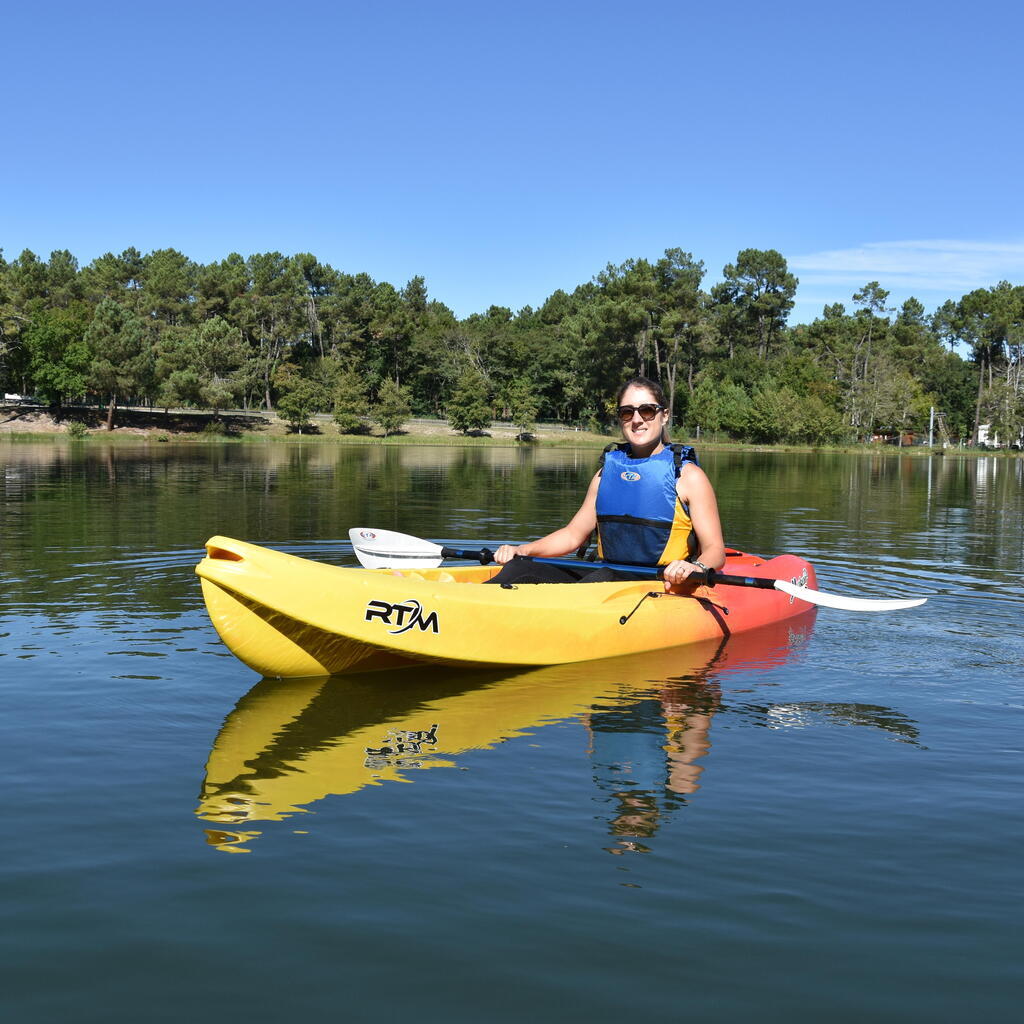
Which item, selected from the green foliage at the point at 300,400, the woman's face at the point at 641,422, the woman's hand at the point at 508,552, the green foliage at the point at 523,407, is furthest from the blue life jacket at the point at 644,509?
the green foliage at the point at 523,407

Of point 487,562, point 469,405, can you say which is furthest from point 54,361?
point 487,562

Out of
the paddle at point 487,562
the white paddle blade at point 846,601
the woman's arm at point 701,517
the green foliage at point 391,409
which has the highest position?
the green foliage at point 391,409

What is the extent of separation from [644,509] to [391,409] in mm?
61314

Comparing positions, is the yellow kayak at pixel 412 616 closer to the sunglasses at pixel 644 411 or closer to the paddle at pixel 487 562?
the paddle at pixel 487 562

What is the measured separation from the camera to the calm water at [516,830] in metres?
3.07

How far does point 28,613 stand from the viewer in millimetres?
8492

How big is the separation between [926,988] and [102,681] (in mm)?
5178

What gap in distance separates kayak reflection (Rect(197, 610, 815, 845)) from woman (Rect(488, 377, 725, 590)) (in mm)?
755

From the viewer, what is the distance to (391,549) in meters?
8.67

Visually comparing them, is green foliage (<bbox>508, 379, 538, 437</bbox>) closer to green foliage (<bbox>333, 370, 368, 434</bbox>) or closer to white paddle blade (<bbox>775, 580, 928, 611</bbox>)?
green foliage (<bbox>333, 370, 368, 434</bbox>)

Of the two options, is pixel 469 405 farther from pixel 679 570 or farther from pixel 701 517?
pixel 679 570

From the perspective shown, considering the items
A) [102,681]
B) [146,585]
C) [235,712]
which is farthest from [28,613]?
[235,712]

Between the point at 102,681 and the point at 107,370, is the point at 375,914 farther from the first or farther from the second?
the point at 107,370

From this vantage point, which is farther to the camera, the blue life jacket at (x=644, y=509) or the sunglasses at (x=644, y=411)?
the blue life jacket at (x=644, y=509)
